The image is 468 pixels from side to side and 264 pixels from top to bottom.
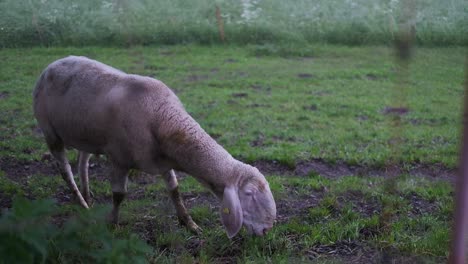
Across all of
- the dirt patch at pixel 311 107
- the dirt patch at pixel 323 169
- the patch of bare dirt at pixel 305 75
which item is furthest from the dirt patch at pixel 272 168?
the patch of bare dirt at pixel 305 75

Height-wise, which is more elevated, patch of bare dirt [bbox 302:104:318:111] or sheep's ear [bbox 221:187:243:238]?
sheep's ear [bbox 221:187:243:238]

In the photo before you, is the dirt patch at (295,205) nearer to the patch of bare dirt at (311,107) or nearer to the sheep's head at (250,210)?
the sheep's head at (250,210)

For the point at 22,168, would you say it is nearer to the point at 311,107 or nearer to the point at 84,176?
the point at 84,176

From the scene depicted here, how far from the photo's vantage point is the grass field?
4.56 meters

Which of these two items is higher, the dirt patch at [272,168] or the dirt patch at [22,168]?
the dirt patch at [22,168]

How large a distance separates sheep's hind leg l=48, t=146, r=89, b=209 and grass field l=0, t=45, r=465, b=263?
0.60ft

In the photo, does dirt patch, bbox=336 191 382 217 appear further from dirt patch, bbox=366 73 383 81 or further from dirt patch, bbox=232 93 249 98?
dirt patch, bbox=366 73 383 81

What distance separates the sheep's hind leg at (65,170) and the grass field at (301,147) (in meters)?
0.18

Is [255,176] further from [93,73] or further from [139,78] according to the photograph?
[93,73]

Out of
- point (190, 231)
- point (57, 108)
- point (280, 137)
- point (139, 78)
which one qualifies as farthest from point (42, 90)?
point (280, 137)

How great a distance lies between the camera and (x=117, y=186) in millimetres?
5031

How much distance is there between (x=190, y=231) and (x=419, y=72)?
771 centimetres

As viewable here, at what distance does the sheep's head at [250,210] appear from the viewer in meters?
4.34

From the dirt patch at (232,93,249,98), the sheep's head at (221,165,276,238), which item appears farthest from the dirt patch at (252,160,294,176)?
the dirt patch at (232,93,249,98)
